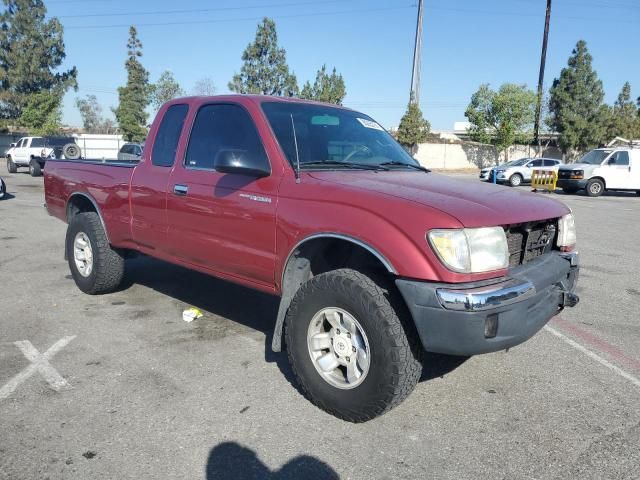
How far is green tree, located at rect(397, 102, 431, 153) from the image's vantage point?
41.0 meters

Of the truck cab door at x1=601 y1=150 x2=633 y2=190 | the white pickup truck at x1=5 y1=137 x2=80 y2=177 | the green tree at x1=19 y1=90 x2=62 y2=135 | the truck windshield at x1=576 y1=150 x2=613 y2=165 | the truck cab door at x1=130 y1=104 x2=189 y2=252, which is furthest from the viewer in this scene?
the green tree at x1=19 y1=90 x2=62 y2=135

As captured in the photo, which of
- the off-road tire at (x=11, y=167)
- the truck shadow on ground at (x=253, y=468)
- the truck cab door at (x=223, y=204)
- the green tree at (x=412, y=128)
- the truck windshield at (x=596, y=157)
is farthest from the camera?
the green tree at (x=412, y=128)

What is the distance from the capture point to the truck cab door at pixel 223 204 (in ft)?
11.8

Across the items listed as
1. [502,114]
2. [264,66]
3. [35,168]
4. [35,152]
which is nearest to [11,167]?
[35,152]

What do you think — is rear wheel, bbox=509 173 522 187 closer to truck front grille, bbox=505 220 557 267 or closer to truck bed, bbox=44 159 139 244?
truck bed, bbox=44 159 139 244

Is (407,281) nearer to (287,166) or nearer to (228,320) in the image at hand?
(287,166)

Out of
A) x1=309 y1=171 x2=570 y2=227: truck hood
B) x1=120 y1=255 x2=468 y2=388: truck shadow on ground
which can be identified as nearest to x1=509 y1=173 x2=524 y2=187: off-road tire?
x1=120 y1=255 x2=468 y2=388: truck shadow on ground

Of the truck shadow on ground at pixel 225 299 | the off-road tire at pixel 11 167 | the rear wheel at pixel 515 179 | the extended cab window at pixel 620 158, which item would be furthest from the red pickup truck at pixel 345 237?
the rear wheel at pixel 515 179

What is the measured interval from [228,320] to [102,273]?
1.42 m

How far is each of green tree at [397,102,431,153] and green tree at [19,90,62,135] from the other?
99.3 feet

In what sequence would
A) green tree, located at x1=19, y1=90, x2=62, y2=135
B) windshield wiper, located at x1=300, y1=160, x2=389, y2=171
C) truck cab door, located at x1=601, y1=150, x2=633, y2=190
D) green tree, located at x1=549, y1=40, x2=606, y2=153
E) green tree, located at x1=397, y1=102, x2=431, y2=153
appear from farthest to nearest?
1. green tree, located at x1=19, y1=90, x2=62, y2=135
2. green tree, located at x1=549, y1=40, x2=606, y2=153
3. green tree, located at x1=397, y1=102, x2=431, y2=153
4. truck cab door, located at x1=601, y1=150, x2=633, y2=190
5. windshield wiper, located at x1=300, y1=160, x2=389, y2=171

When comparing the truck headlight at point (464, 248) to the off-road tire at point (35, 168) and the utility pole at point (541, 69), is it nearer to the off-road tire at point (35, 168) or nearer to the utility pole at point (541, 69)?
the off-road tire at point (35, 168)

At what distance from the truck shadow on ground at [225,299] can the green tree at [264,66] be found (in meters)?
37.7

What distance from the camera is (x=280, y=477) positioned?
2.64 meters
